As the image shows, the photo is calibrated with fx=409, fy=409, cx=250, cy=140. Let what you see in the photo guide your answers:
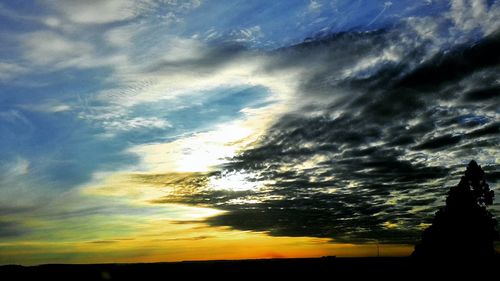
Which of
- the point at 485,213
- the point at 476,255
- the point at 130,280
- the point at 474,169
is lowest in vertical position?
the point at 130,280

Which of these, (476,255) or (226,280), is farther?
(226,280)

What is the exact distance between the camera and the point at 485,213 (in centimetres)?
4903

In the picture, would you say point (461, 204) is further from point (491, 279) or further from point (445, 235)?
point (491, 279)

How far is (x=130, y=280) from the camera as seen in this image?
76.7 metres

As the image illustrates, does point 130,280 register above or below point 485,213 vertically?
below

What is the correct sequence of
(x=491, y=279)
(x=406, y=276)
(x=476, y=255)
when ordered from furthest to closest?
(x=406, y=276)
(x=476, y=255)
(x=491, y=279)

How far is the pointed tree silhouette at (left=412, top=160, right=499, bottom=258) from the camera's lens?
4762cm

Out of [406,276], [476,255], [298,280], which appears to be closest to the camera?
[476,255]

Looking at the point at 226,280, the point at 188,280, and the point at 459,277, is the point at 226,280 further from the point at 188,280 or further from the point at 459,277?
the point at 459,277

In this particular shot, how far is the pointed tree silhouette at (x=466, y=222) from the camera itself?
47.6 metres

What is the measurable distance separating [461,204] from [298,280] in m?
30.5

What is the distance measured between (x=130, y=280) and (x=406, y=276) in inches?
1968

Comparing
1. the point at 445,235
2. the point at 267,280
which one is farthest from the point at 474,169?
the point at 267,280

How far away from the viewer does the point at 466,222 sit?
4831 cm
